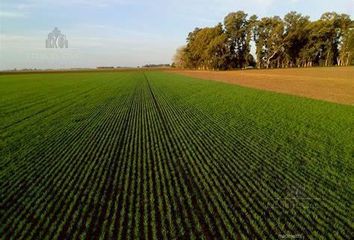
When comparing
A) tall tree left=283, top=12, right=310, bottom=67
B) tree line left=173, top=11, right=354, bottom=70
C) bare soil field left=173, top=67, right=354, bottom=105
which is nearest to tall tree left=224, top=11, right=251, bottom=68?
tree line left=173, top=11, right=354, bottom=70

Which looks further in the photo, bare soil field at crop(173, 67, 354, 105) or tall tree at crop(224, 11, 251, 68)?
tall tree at crop(224, 11, 251, 68)

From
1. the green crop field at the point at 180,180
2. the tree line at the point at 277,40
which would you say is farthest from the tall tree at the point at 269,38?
the green crop field at the point at 180,180

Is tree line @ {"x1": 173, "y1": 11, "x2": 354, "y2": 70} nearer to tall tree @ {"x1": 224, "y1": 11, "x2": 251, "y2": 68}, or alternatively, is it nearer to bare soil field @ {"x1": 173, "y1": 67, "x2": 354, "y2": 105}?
tall tree @ {"x1": 224, "y1": 11, "x2": 251, "y2": 68}

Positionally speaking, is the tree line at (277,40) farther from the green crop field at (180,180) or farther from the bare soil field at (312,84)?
the green crop field at (180,180)

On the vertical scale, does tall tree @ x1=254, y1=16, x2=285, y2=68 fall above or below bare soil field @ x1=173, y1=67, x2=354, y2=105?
above

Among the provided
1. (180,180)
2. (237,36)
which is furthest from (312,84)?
(237,36)

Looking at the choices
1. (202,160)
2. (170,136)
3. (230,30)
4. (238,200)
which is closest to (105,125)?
(170,136)
